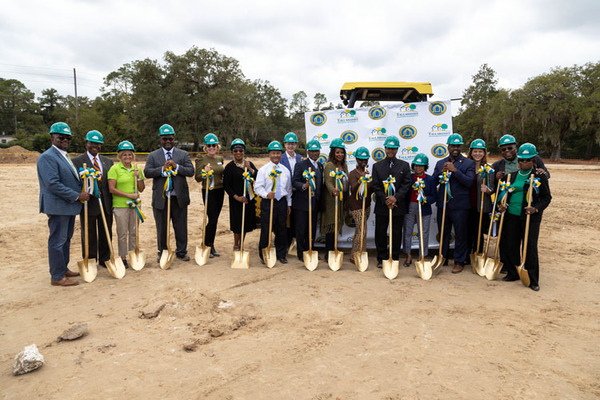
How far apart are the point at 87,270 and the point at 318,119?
4.28m

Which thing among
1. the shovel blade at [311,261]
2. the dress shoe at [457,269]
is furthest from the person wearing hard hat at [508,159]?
the shovel blade at [311,261]

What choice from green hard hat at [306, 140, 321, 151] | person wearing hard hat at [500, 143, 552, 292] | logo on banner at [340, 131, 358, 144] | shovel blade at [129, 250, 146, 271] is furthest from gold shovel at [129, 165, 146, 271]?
person wearing hard hat at [500, 143, 552, 292]

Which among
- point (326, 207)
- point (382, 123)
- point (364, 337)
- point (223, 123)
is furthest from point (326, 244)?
point (223, 123)

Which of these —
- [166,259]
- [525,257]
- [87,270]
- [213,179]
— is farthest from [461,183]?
[87,270]

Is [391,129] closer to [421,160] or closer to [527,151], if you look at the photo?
[421,160]

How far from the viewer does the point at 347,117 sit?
6430 millimetres

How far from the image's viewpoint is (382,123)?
635 cm

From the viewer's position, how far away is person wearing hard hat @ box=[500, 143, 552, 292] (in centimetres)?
480

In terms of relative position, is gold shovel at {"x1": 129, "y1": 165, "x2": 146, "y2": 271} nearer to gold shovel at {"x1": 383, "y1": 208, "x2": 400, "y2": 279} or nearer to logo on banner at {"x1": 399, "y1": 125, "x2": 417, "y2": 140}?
gold shovel at {"x1": 383, "y1": 208, "x2": 400, "y2": 279}

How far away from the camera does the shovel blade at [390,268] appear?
528 cm

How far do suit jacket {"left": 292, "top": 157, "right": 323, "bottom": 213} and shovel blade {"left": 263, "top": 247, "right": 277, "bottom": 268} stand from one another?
82 centimetres

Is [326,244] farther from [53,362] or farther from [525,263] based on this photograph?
[53,362]

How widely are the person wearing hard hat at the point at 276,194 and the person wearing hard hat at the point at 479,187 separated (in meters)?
2.84

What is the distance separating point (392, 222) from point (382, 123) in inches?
69.8
